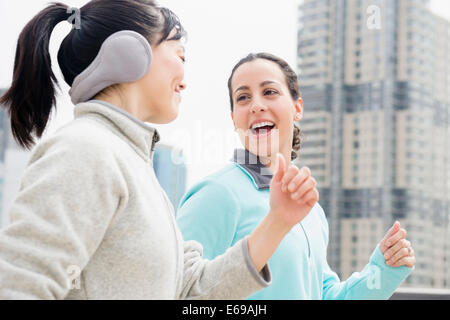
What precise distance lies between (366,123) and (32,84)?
3932 cm

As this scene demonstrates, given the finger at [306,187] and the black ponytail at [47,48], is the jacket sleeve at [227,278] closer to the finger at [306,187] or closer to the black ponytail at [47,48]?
the finger at [306,187]

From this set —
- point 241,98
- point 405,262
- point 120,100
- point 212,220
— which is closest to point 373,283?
point 405,262

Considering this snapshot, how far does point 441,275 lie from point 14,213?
45.4m

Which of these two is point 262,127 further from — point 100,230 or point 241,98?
point 100,230

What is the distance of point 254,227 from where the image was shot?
4.55 feet

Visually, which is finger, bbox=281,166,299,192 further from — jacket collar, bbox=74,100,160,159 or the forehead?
the forehead

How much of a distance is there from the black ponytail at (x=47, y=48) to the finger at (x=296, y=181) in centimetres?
37

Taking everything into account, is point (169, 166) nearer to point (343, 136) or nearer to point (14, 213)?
point (343, 136)

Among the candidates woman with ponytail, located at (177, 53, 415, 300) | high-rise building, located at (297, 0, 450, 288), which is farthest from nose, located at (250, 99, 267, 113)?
high-rise building, located at (297, 0, 450, 288)

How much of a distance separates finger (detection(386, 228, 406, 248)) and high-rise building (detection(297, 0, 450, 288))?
38177mm

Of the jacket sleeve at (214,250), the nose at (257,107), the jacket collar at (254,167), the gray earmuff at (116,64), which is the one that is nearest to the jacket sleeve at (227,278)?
the jacket sleeve at (214,250)

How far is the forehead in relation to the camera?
1.58 metres
